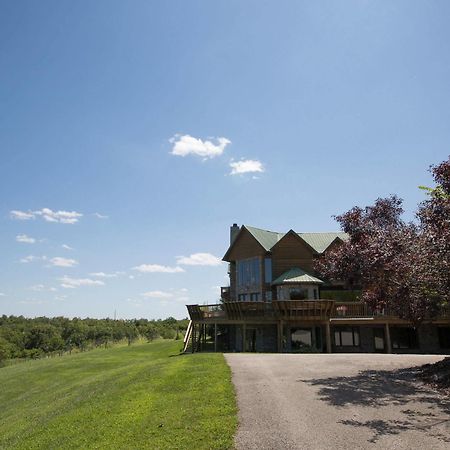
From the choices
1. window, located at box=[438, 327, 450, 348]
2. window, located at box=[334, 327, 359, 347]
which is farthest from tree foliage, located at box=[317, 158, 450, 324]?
window, located at box=[438, 327, 450, 348]

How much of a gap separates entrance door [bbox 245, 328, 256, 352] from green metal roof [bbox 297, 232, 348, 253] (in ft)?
27.8

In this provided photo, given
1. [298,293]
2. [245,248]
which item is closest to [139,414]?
[298,293]

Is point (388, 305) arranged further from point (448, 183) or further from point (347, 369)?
point (448, 183)

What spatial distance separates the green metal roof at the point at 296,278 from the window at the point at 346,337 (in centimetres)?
378

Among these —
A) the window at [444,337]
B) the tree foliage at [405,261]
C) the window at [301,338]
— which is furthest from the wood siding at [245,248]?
the tree foliage at [405,261]

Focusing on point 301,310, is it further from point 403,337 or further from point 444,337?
point 444,337

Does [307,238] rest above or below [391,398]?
above

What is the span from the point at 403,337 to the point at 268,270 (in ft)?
35.3

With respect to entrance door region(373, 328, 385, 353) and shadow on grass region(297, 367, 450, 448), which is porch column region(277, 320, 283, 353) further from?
shadow on grass region(297, 367, 450, 448)

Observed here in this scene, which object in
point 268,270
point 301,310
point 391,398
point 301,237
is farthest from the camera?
point 301,237

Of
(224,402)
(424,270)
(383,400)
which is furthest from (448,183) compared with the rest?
(224,402)

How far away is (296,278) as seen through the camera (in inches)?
1248

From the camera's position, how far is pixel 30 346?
8650cm

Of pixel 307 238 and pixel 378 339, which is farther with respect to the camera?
pixel 307 238
